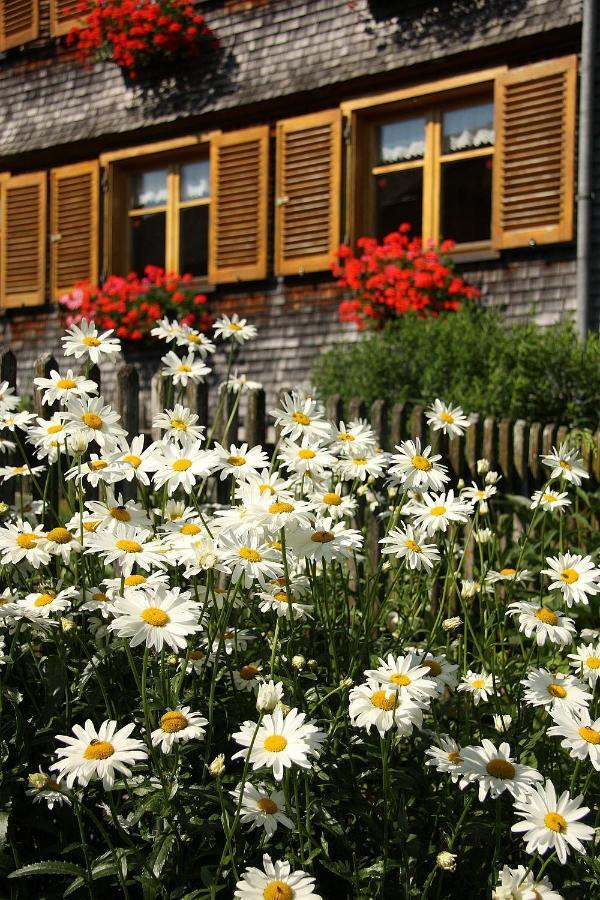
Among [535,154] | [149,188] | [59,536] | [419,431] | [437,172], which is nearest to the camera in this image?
[59,536]

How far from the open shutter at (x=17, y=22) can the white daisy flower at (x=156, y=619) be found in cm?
1120

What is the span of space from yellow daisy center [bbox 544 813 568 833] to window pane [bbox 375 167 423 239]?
26.3 ft

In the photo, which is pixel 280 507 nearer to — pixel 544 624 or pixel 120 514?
pixel 120 514

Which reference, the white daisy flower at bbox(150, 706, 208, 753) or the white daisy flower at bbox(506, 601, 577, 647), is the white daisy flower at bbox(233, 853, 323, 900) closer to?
the white daisy flower at bbox(150, 706, 208, 753)

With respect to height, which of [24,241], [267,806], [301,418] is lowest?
[267,806]

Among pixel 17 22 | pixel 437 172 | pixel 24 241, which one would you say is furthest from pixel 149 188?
pixel 437 172

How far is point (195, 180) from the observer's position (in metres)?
10.9

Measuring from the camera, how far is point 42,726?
2016 mm

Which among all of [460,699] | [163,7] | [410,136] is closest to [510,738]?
[460,699]

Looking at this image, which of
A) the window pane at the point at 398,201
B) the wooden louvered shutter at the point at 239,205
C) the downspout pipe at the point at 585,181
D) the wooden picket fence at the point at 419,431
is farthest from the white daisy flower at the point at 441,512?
the wooden louvered shutter at the point at 239,205

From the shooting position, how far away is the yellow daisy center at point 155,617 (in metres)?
1.72

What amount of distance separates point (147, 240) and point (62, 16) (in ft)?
8.46

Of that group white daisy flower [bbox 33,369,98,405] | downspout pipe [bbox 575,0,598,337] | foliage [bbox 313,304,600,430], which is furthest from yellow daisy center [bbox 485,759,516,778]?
downspout pipe [bbox 575,0,598,337]

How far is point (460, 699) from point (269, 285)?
7679mm
